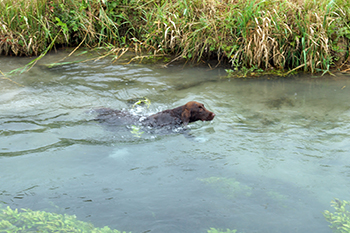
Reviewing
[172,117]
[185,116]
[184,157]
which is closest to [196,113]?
[185,116]

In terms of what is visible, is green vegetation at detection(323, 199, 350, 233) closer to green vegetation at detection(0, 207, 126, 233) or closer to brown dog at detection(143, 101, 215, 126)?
green vegetation at detection(0, 207, 126, 233)

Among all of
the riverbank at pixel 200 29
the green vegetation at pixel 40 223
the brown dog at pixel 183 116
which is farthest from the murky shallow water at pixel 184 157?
the riverbank at pixel 200 29

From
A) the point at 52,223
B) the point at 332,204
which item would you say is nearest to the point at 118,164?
the point at 52,223

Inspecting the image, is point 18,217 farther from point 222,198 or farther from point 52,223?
point 222,198

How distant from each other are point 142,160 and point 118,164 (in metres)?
0.33

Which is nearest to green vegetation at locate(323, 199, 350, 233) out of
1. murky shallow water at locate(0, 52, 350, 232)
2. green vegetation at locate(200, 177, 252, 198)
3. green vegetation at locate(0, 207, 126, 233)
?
murky shallow water at locate(0, 52, 350, 232)

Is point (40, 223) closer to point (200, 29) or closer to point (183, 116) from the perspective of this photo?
point (183, 116)

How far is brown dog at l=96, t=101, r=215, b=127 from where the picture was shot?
534 centimetres

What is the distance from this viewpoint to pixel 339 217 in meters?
3.05

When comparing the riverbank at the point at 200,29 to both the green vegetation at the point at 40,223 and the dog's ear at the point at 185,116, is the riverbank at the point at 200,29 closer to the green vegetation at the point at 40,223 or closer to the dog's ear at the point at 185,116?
the dog's ear at the point at 185,116

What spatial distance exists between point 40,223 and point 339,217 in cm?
281

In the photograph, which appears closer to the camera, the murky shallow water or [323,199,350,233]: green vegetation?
[323,199,350,233]: green vegetation

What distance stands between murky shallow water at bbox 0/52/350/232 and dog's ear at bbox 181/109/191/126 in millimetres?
242

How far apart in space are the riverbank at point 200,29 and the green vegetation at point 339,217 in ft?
15.8
